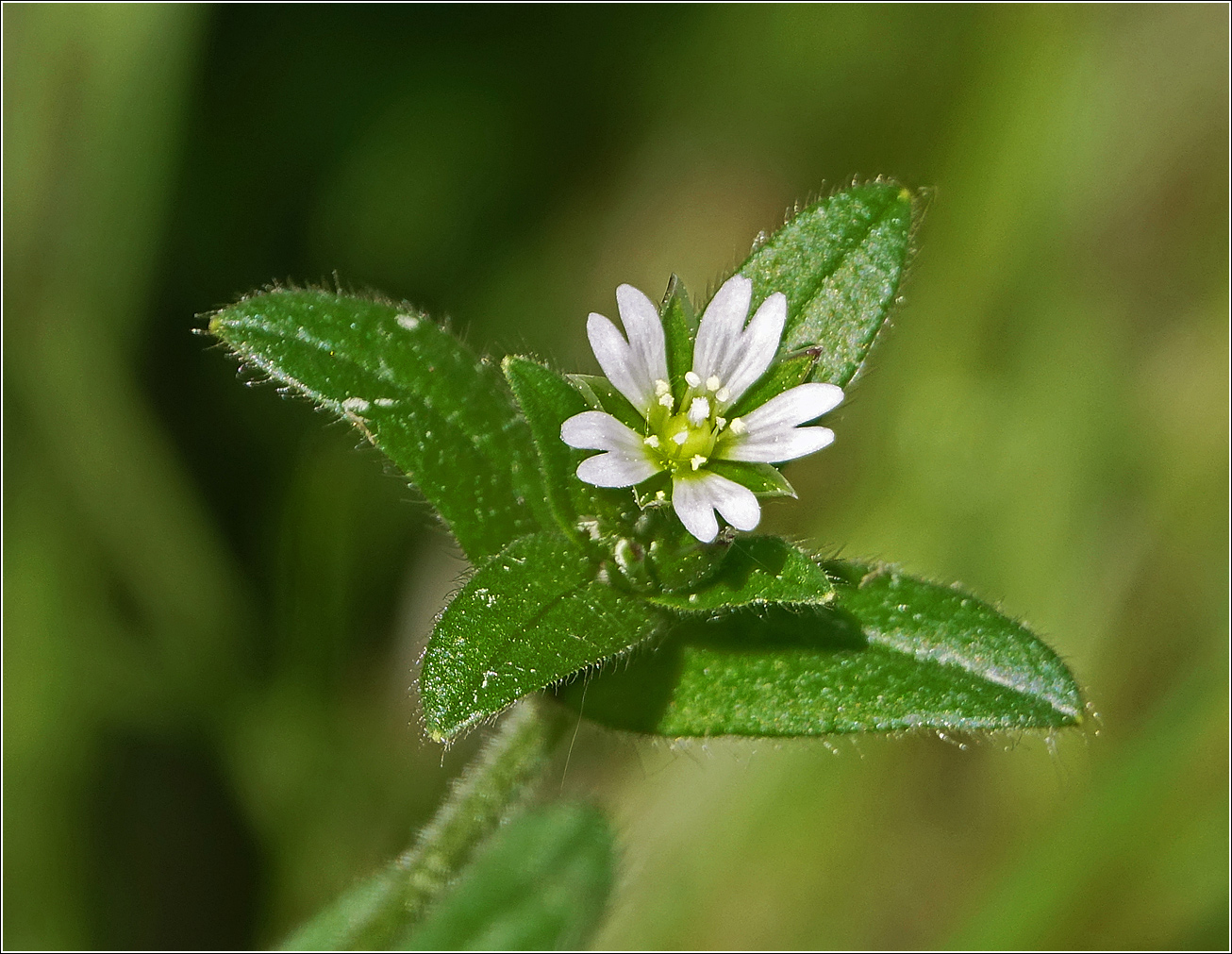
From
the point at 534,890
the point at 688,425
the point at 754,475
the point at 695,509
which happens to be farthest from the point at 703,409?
the point at 534,890

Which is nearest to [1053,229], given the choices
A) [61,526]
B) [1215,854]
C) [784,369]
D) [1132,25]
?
[1132,25]

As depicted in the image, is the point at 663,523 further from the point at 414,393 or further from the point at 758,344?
the point at 414,393

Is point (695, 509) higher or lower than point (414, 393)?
lower

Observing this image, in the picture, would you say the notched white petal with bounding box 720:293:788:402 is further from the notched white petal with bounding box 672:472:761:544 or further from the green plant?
the notched white petal with bounding box 672:472:761:544

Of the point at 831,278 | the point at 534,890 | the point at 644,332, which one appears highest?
the point at 831,278

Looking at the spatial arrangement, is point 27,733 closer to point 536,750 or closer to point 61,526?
point 61,526

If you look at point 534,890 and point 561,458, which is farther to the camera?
point 534,890

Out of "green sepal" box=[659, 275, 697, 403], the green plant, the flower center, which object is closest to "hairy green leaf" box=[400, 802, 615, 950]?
the green plant
